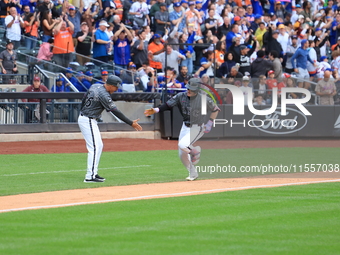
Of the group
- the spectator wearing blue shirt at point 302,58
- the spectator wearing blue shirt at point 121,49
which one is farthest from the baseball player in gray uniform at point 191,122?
the spectator wearing blue shirt at point 302,58

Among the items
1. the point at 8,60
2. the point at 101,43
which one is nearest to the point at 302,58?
the point at 101,43

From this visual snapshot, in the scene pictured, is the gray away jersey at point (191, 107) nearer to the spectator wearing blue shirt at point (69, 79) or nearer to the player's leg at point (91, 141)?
the player's leg at point (91, 141)

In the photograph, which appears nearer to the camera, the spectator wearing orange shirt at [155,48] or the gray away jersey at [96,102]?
the gray away jersey at [96,102]

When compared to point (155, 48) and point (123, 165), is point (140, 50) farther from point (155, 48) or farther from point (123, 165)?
point (123, 165)

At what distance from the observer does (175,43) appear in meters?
21.9

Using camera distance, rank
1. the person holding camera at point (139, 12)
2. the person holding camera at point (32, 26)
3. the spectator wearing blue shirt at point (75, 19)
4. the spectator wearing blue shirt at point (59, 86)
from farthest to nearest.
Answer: the person holding camera at point (139, 12) < the spectator wearing blue shirt at point (75, 19) < the person holding camera at point (32, 26) < the spectator wearing blue shirt at point (59, 86)

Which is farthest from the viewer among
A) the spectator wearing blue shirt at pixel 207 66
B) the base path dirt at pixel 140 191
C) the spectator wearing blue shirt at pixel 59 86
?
the spectator wearing blue shirt at pixel 207 66

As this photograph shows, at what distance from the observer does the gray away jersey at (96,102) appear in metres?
11.5

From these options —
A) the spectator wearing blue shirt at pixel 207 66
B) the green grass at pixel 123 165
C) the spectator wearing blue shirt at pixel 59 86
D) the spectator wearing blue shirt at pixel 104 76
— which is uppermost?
the spectator wearing blue shirt at pixel 207 66

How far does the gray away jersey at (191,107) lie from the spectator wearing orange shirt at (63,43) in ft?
28.5

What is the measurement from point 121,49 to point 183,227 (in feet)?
50.1

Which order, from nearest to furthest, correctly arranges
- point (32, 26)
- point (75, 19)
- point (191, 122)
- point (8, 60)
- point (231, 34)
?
point (191, 122) < point (8, 60) < point (32, 26) < point (75, 19) < point (231, 34)

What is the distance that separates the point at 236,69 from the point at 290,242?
Result: 15.1 m

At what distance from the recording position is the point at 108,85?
11555 mm
